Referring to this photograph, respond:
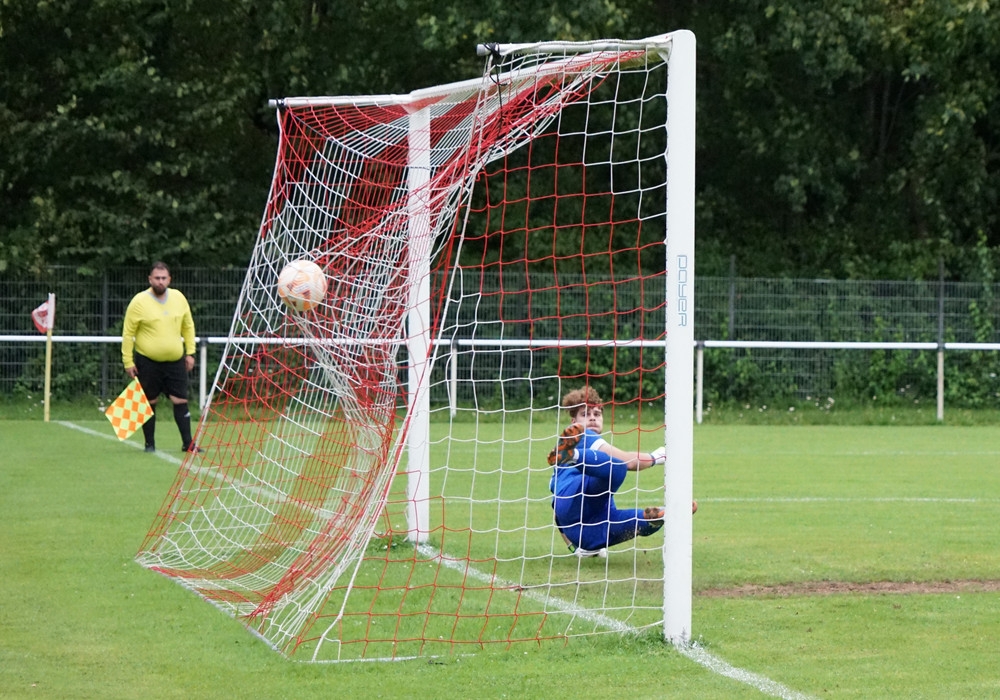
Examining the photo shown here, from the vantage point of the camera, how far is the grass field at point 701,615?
5102 mm

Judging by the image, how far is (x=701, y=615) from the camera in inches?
249

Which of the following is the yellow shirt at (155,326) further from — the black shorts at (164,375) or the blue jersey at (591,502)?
the blue jersey at (591,502)

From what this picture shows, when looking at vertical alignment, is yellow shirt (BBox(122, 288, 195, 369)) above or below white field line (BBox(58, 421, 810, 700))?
above

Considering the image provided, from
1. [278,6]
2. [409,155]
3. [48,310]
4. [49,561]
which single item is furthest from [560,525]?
[278,6]

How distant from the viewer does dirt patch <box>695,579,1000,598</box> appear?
686cm

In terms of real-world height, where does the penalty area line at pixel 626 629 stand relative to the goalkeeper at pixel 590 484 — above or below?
below

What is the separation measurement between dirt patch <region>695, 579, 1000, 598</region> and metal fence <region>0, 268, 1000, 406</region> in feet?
39.9

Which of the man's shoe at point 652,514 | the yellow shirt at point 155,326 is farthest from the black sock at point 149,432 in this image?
the man's shoe at point 652,514

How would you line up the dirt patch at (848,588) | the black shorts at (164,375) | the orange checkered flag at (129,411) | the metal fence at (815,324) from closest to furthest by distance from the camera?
the dirt patch at (848,588), the orange checkered flag at (129,411), the black shorts at (164,375), the metal fence at (815,324)

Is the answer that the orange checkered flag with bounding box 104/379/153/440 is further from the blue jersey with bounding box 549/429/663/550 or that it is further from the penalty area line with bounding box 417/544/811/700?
the blue jersey with bounding box 549/429/663/550

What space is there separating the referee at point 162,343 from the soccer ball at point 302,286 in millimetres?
6393

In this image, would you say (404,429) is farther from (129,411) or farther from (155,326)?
(155,326)

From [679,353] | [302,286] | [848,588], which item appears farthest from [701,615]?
[302,286]

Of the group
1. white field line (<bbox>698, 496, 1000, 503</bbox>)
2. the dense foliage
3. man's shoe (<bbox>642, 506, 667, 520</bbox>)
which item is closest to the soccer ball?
man's shoe (<bbox>642, 506, 667, 520</bbox>)
